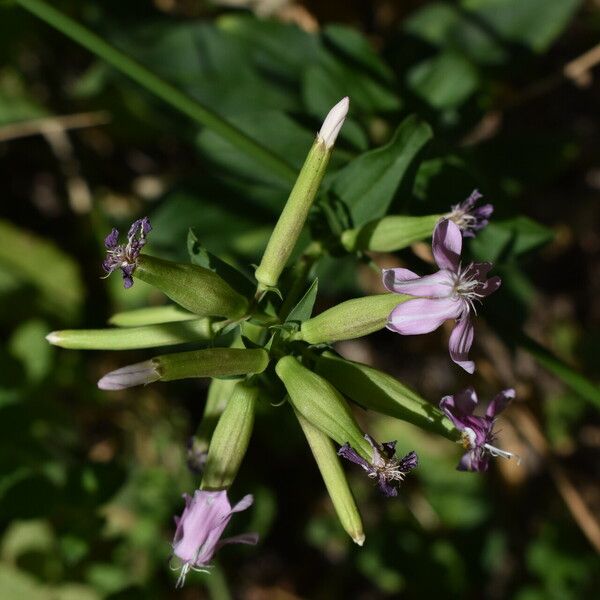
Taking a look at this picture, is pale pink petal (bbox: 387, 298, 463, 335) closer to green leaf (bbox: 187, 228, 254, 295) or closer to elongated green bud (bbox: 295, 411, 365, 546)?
elongated green bud (bbox: 295, 411, 365, 546)

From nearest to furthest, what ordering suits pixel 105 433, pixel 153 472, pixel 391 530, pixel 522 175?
pixel 522 175, pixel 153 472, pixel 391 530, pixel 105 433

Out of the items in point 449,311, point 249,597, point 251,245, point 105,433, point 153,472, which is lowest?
point 249,597

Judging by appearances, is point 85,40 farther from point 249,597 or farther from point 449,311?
point 249,597

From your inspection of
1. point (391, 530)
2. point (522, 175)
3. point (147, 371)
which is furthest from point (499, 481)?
point (147, 371)

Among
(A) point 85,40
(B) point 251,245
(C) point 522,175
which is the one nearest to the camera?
(A) point 85,40

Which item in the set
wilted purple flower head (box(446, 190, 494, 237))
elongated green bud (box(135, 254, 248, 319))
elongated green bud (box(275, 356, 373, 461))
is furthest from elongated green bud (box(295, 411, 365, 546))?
wilted purple flower head (box(446, 190, 494, 237))

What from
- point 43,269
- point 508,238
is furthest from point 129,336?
point 43,269

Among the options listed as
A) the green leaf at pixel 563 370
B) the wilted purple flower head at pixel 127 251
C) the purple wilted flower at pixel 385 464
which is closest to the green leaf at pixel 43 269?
the wilted purple flower head at pixel 127 251

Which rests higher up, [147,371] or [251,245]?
[147,371]

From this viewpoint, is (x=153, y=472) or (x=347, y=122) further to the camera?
(x=153, y=472)
